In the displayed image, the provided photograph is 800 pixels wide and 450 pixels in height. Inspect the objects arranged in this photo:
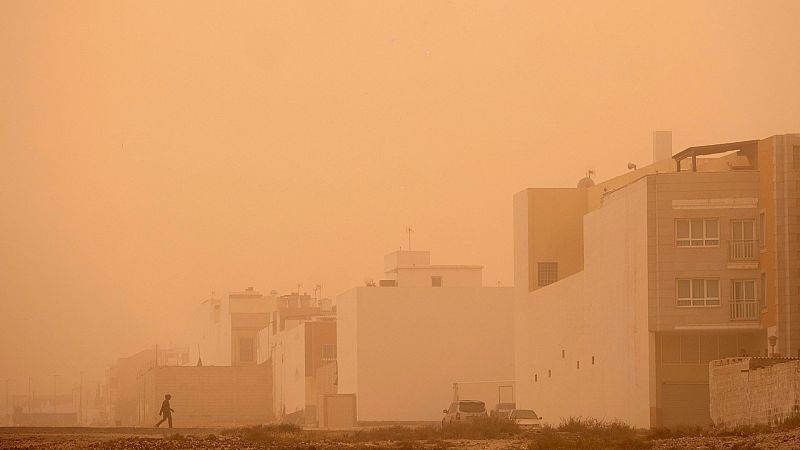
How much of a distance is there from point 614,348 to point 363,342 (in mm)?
31570

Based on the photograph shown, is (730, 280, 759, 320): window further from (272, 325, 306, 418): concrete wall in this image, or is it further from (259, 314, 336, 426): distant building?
(272, 325, 306, 418): concrete wall

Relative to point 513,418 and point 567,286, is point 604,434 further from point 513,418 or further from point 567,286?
point 567,286

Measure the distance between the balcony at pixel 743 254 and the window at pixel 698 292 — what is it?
1085 mm

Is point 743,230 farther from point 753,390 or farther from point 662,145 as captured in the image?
point 662,145

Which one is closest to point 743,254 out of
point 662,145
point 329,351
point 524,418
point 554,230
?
point 524,418

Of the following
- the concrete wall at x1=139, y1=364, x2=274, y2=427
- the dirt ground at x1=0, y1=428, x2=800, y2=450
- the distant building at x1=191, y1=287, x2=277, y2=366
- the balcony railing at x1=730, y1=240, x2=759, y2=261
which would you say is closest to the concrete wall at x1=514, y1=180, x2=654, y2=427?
the balcony railing at x1=730, y1=240, x2=759, y2=261

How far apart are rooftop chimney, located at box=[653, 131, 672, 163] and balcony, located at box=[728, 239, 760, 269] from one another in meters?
16.7

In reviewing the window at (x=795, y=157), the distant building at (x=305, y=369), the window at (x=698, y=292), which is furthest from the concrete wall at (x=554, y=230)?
the distant building at (x=305, y=369)

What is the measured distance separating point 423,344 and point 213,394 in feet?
86.9

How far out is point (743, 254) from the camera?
209 ft

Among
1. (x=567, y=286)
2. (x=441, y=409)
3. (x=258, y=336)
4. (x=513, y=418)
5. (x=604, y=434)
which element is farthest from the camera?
(x=258, y=336)

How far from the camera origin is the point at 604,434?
1900 inches

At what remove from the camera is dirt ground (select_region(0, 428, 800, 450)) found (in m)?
39.1

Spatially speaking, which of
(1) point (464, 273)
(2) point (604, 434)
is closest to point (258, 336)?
(1) point (464, 273)
